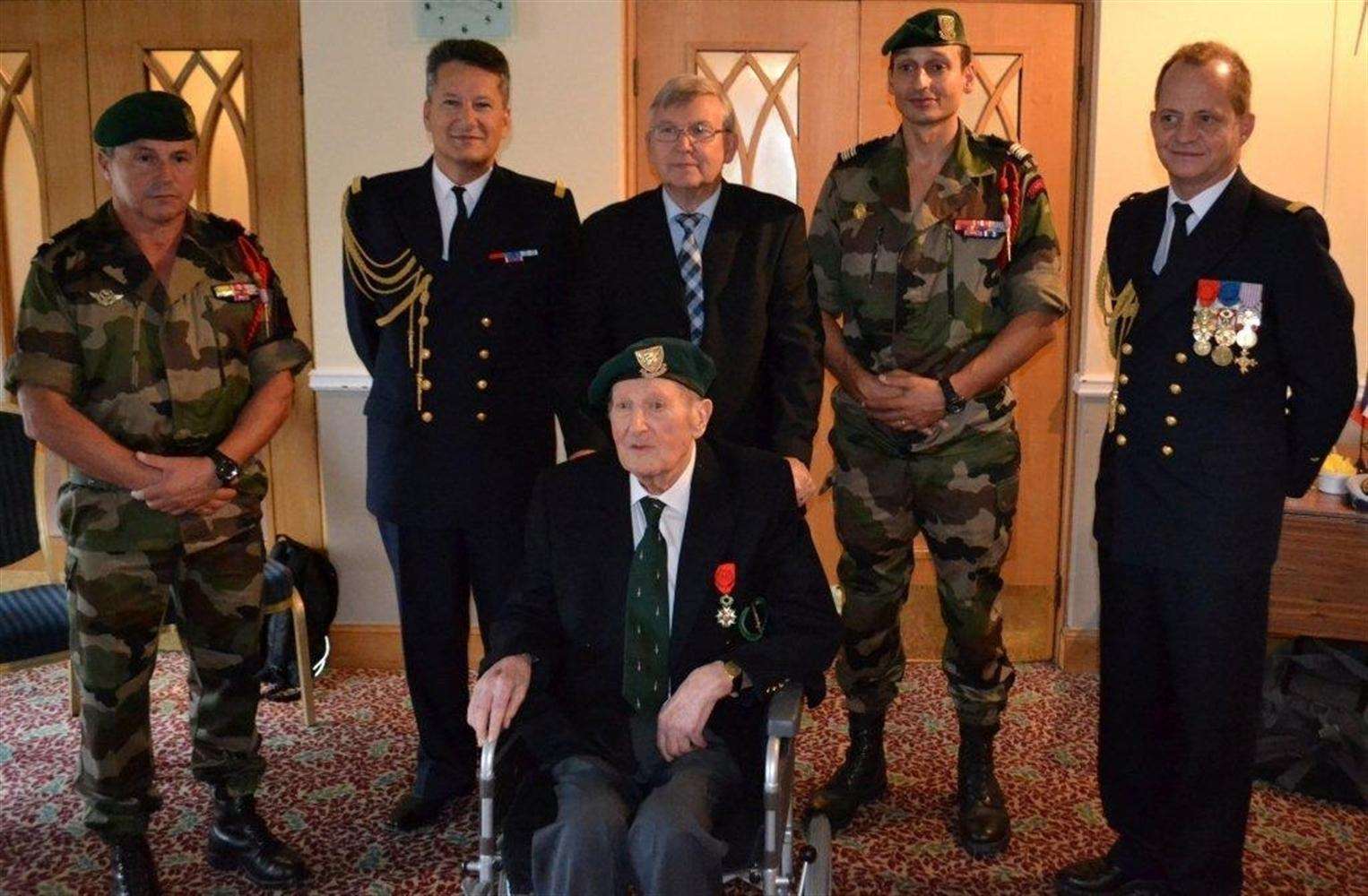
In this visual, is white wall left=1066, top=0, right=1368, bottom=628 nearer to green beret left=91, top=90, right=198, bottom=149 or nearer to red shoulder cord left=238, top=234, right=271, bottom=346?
red shoulder cord left=238, top=234, right=271, bottom=346

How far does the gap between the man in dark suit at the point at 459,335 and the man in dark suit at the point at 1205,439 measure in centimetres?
120

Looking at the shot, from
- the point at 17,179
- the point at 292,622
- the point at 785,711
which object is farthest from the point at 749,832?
the point at 17,179

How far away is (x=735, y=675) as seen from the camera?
6.82 ft

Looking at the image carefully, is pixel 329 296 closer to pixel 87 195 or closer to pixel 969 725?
pixel 87 195

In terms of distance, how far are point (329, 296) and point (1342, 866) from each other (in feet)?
10.6

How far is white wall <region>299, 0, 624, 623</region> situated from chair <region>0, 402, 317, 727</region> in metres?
0.79

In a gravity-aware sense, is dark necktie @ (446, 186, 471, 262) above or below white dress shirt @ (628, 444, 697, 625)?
above

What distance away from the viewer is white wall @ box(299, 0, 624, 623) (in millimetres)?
3838

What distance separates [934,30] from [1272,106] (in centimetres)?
175

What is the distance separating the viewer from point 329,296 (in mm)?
3986

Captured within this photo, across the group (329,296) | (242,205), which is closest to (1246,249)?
(329,296)

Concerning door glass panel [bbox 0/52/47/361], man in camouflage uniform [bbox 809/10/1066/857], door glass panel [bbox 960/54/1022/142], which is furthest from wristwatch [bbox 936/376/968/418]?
door glass panel [bbox 0/52/47/361]

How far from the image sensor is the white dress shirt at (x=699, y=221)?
2.64 metres

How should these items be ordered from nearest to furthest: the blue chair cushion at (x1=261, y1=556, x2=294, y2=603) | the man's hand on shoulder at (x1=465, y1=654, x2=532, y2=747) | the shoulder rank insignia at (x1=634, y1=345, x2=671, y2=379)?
the man's hand on shoulder at (x1=465, y1=654, x2=532, y2=747) < the shoulder rank insignia at (x1=634, y1=345, x2=671, y2=379) < the blue chair cushion at (x1=261, y1=556, x2=294, y2=603)
